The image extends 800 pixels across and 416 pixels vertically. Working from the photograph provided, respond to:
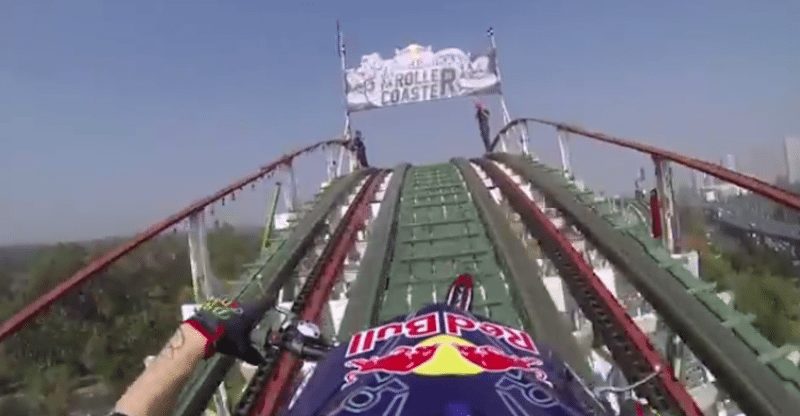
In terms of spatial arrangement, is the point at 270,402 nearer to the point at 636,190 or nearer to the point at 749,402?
the point at 749,402

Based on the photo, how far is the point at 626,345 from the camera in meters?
4.11

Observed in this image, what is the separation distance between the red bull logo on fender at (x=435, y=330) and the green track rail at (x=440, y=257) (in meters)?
2.73

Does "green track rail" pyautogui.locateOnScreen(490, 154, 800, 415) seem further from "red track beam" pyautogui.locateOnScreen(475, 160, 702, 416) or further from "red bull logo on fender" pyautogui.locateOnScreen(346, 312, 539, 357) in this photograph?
"red bull logo on fender" pyautogui.locateOnScreen(346, 312, 539, 357)

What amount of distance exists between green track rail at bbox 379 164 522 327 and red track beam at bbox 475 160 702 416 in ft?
1.59

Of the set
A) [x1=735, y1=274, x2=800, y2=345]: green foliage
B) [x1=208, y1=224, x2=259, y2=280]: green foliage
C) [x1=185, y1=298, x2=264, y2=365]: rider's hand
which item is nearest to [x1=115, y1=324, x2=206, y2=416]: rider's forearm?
[x1=185, y1=298, x2=264, y2=365]: rider's hand

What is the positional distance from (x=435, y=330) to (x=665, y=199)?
3850 mm

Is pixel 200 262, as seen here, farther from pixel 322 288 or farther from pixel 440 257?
pixel 440 257

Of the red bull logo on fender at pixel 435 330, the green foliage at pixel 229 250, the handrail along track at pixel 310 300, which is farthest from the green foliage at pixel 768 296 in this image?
the red bull logo on fender at pixel 435 330

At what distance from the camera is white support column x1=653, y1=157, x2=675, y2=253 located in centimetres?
504

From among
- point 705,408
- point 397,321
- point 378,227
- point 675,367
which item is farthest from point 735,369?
point 378,227

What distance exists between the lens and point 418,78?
72.1ft

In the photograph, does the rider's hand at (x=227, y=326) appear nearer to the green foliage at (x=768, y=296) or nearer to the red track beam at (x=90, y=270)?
the red track beam at (x=90, y=270)

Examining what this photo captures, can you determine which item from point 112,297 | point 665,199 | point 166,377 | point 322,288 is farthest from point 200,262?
point 166,377

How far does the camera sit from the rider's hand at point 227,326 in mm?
1930
